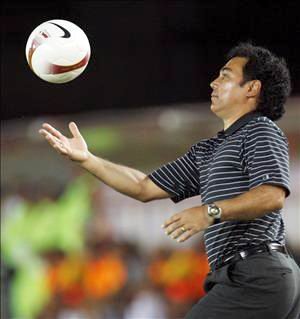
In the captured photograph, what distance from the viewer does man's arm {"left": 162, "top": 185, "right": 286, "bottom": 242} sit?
367 cm

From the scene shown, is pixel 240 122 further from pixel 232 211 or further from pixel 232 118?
pixel 232 211

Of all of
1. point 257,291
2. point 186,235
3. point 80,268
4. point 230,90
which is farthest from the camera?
point 80,268

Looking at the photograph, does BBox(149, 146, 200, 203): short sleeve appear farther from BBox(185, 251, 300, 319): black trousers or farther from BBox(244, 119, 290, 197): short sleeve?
BBox(185, 251, 300, 319): black trousers

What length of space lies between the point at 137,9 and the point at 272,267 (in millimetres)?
8822

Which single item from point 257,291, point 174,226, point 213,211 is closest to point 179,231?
point 174,226

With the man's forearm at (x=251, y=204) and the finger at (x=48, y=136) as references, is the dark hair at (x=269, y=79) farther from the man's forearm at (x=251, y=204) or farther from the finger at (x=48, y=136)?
the finger at (x=48, y=136)

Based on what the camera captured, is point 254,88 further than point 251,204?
Yes

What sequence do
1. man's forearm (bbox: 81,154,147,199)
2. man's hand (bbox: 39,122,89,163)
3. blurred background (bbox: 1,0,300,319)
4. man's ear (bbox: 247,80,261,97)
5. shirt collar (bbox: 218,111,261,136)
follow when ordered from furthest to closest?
blurred background (bbox: 1,0,300,319) < man's forearm (bbox: 81,154,147,199) < man's hand (bbox: 39,122,89,163) < man's ear (bbox: 247,80,261,97) < shirt collar (bbox: 218,111,261,136)

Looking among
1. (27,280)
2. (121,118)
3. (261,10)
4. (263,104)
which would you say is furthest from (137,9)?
(263,104)

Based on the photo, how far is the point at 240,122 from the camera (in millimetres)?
4184

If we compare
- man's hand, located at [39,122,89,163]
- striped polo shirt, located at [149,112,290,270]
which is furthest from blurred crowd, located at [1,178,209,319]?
striped polo shirt, located at [149,112,290,270]

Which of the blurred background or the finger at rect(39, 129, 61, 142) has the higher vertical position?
the blurred background

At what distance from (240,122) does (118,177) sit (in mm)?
712

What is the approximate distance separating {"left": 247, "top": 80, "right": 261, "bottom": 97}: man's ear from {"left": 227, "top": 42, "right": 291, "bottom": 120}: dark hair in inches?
0.7
